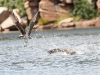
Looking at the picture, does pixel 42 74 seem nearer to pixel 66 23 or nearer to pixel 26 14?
pixel 66 23

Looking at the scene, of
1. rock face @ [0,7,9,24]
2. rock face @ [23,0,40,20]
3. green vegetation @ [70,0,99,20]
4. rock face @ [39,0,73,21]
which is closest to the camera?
green vegetation @ [70,0,99,20]

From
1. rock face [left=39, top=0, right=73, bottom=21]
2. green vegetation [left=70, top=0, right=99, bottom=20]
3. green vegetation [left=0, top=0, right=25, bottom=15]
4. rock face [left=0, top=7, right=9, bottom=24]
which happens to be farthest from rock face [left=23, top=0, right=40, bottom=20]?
green vegetation [left=70, top=0, right=99, bottom=20]

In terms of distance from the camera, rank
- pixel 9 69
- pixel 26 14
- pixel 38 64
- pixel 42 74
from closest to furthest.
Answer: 1. pixel 42 74
2. pixel 9 69
3. pixel 38 64
4. pixel 26 14

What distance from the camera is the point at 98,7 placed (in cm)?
6769

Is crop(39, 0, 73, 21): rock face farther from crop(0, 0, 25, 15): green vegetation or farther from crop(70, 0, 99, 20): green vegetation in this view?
crop(0, 0, 25, 15): green vegetation

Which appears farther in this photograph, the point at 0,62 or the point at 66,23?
the point at 66,23

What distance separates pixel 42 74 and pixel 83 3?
167ft

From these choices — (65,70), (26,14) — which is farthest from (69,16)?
(65,70)

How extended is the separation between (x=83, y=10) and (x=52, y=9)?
16.6 feet

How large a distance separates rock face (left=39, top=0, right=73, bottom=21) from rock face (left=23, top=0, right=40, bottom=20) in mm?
1925

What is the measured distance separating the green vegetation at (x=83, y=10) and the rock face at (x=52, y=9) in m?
1.40

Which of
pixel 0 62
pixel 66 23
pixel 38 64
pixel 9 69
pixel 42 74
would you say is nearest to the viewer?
pixel 42 74

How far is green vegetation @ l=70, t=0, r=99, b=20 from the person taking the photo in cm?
7000

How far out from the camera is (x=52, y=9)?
70500 mm
